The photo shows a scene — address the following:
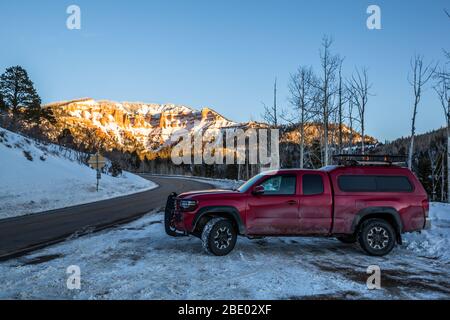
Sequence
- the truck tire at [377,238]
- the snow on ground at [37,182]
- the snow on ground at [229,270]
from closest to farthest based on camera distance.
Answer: the snow on ground at [229,270] < the truck tire at [377,238] < the snow on ground at [37,182]

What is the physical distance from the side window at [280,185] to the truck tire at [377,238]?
1874mm

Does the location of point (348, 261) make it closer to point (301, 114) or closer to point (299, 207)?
point (299, 207)

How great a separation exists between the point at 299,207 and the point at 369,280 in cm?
237

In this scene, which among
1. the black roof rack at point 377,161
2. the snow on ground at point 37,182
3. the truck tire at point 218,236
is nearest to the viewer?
the truck tire at point 218,236

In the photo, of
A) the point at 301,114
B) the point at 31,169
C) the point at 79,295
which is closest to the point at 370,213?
the point at 79,295

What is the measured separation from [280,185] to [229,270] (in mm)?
2533

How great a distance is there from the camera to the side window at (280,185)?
28.0 feet

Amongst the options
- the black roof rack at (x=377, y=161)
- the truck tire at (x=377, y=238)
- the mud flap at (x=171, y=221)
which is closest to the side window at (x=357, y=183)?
the black roof rack at (x=377, y=161)

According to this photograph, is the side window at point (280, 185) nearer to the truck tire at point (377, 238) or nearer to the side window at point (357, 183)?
the side window at point (357, 183)

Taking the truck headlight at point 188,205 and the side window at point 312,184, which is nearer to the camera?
the truck headlight at point 188,205

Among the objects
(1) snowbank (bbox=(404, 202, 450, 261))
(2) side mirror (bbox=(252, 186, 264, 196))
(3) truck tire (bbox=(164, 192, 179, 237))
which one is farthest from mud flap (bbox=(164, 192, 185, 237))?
(1) snowbank (bbox=(404, 202, 450, 261))

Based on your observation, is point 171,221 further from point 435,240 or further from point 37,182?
point 37,182

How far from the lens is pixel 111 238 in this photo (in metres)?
10.1

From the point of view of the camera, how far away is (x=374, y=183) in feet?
28.7
